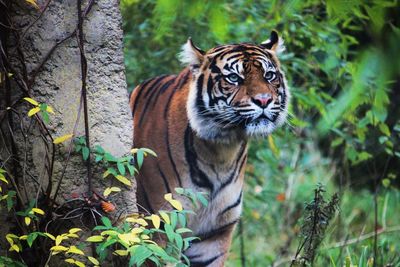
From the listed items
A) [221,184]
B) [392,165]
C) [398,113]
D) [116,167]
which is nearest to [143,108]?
[221,184]

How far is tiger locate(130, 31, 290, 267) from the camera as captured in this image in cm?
435

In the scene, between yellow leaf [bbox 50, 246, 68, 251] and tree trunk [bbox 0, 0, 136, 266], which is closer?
yellow leaf [bbox 50, 246, 68, 251]

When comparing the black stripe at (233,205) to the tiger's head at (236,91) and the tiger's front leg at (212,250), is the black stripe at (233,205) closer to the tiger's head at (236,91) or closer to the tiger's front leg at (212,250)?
the tiger's front leg at (212,250)

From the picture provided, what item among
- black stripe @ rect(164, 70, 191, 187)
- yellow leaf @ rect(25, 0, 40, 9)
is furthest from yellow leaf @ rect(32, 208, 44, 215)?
Answer: black stripe @ rect(164, 70, 191, 187)

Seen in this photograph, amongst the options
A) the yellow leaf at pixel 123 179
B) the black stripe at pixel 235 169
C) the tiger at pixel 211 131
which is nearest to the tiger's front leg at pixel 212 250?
the tiger at pixel 211 131

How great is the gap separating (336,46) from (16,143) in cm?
309


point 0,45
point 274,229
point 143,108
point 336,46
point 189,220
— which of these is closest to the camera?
point 0,45

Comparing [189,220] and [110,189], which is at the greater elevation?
[110,189]

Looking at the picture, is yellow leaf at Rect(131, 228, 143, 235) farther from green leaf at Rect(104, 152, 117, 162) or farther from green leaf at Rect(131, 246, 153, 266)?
green leaf at Rect(104, 152, 117, 162)

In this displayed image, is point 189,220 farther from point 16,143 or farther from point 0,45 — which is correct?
point 0,45

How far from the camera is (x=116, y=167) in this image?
11.4ft

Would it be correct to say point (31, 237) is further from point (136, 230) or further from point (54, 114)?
point (54, 114)

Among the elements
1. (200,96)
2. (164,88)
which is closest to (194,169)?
(200,96)

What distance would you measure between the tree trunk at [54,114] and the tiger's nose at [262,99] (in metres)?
0.99
